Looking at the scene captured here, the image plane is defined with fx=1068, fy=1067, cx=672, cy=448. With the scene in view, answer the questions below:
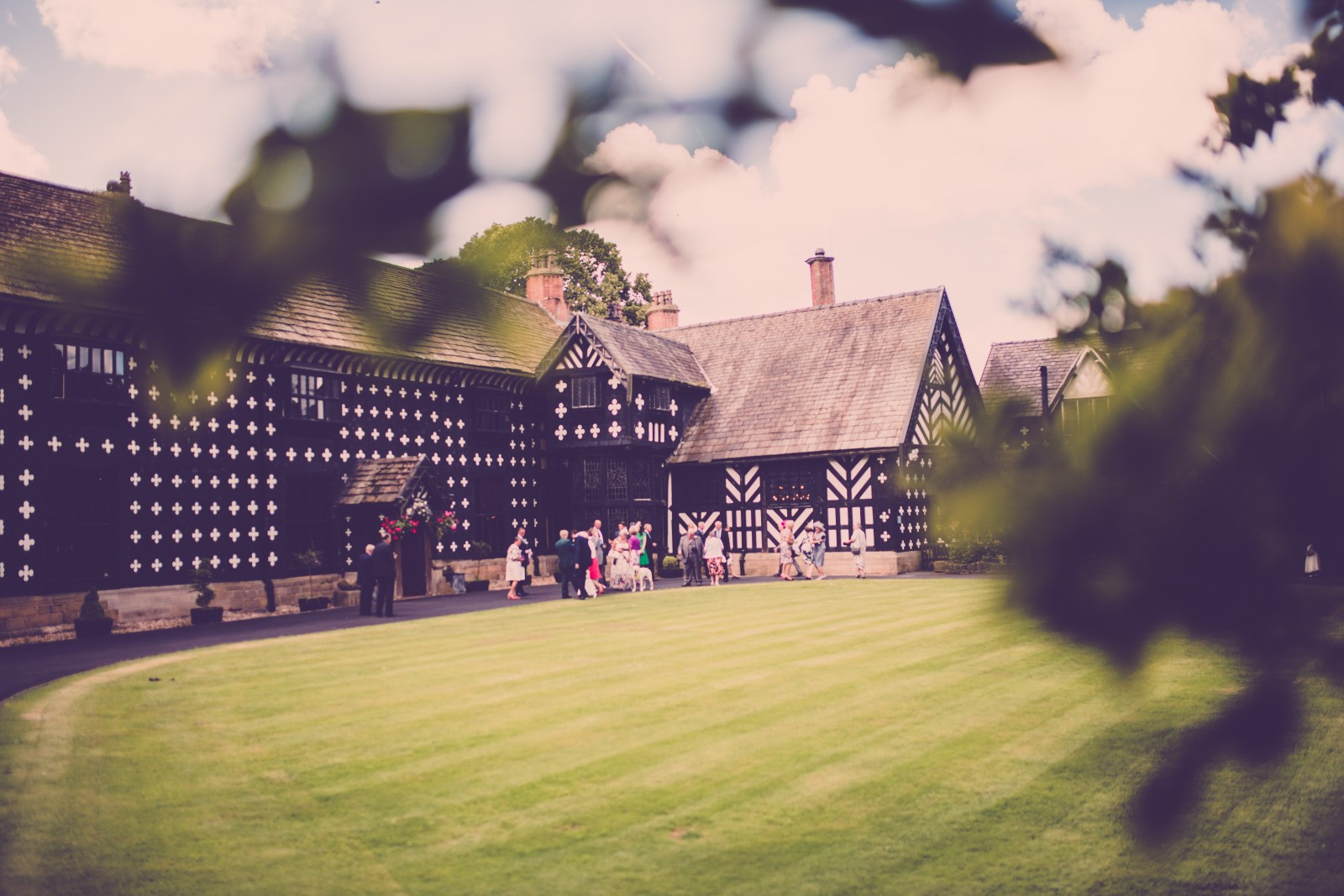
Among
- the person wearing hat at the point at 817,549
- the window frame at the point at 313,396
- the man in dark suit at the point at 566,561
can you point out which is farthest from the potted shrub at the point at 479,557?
the person wearing hat at the point at 817,549

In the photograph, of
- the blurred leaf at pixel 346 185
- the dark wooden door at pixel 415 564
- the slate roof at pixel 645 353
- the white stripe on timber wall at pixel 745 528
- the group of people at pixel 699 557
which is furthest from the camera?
the white stripe on timber wall at pixel 745 528

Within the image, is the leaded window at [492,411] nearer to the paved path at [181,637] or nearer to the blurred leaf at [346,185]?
the paved path at [181,637]

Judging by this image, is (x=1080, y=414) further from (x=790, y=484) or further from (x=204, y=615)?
(x=790, y=484)

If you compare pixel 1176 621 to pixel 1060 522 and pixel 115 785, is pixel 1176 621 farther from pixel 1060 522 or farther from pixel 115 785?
pixel 115 785

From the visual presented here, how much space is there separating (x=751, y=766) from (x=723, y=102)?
302 inches

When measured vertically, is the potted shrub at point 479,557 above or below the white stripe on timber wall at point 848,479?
below

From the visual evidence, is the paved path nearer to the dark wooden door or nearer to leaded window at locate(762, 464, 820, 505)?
the dark wooden door

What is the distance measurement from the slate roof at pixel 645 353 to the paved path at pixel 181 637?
29.5 feet

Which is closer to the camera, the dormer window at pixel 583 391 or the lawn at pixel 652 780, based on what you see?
the lawn at pixel 652 780

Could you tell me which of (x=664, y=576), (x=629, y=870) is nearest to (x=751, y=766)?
(x=629, y=870)

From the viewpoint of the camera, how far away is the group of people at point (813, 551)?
103 ft

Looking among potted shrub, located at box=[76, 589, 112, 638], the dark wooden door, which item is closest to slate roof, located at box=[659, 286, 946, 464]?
the dark wooden door

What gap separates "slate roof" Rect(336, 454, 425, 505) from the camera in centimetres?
2795

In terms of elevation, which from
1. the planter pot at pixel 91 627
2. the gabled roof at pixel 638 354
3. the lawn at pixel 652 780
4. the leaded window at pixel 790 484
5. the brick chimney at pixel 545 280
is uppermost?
the gabled roof at pixel 638 354
